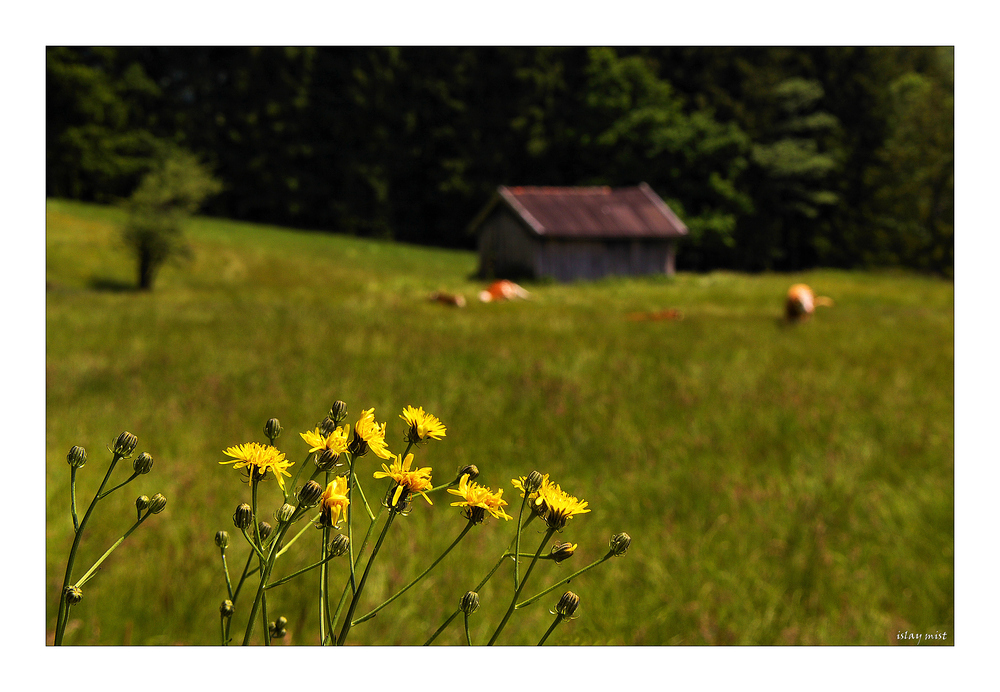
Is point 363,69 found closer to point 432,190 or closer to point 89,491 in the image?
point 432,190

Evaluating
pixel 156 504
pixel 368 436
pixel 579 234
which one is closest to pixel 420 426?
pixel 368 436

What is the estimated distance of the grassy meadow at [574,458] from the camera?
2.90 metres

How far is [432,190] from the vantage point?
4244 cm

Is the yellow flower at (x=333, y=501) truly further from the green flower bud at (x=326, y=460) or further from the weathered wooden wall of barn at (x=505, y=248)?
the weathered wooden wall of barn at (x=505, y=248)

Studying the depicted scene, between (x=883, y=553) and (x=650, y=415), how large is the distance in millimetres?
2245

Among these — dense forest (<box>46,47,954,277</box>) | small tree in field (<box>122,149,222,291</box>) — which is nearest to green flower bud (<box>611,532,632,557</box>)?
small tree in field (<box>122,149,222,291</box>)

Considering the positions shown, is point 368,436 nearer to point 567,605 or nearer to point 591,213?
point 567,605

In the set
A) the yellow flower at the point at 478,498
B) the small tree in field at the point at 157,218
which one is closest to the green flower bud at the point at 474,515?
the yellow flower at the point at 478,498

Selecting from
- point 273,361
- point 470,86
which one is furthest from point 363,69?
point 273,361

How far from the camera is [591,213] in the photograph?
1041 inches

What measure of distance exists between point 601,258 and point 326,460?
1028 inches

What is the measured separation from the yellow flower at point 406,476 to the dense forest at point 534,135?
35.4 m

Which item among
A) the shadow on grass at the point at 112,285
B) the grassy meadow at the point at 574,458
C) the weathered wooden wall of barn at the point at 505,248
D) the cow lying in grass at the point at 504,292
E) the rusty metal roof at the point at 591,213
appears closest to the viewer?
the grassy meadow at the point at 574,458

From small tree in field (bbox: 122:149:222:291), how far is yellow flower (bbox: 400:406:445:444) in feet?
53.6
